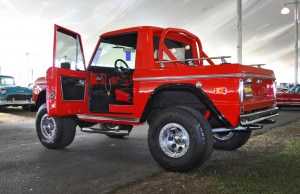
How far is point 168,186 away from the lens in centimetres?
389

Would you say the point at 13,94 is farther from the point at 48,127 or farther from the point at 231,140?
the point at 231,140

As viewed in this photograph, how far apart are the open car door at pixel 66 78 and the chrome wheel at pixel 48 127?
0.59 meters

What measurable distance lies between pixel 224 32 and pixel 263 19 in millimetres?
3335

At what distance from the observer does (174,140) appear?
4656 mm

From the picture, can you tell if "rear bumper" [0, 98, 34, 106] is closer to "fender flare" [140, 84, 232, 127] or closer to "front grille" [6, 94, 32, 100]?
"front grille" [6, 94, 32, 100]

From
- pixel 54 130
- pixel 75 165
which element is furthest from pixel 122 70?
pixel 75 165

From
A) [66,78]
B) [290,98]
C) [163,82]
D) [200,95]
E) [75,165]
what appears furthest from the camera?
[290,98]

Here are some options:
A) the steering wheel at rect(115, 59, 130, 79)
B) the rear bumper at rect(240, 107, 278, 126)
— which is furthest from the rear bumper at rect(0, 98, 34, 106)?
the rear bumper at rect(240, 107, 278, 126)

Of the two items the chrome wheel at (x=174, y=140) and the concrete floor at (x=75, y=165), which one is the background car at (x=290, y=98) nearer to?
the concrete floor at (x=75, y=165)

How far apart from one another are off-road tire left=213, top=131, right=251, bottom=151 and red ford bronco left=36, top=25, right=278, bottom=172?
18mm

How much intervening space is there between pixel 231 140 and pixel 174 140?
1.76 meters

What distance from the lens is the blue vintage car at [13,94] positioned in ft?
47.9

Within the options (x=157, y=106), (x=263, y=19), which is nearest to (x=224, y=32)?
(x=263, y=19)

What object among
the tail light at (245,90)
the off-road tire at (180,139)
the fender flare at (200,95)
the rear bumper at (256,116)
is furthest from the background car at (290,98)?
the off-road tire at (180,139)
